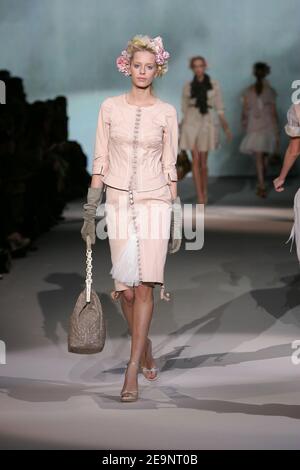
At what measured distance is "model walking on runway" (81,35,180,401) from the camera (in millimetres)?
6344

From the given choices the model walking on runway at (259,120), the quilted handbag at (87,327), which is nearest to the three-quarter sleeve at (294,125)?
the quilted handbag at (87,327)

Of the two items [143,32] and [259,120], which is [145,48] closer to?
[259,120]

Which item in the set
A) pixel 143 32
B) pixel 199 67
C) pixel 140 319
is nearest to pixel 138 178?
pixel 140 319

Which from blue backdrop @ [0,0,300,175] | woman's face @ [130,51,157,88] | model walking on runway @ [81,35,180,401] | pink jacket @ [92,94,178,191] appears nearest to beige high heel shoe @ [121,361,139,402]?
model walking on runway @ [81,35,180,401]

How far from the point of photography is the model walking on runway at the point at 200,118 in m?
13.2

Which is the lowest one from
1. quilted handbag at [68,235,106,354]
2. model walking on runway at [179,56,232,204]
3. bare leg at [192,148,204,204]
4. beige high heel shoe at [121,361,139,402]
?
bare leg at [192,148,204,204]

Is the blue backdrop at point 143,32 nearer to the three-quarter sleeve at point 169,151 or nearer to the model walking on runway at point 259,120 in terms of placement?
the model walking on runway at point 259,120

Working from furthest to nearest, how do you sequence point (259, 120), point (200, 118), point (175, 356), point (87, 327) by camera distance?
point (259, 120)
point (200, 118)
point (175, 356)
point (87, 327)

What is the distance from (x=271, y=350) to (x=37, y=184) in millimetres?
4004

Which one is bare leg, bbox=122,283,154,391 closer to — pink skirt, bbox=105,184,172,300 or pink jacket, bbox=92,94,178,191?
pink skirt, bbox=105,184,172,300

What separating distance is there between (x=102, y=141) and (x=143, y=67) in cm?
34

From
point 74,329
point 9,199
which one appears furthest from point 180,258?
point 74,329

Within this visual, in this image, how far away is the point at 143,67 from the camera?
20.7 feet

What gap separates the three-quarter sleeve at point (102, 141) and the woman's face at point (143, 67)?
160 millimetres
